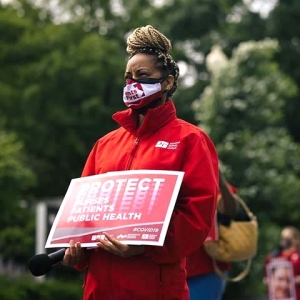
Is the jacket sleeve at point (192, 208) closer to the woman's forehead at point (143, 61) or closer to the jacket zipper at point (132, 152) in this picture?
the jacket zipper at point (132, 152)

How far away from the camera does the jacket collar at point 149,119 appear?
4770 mm

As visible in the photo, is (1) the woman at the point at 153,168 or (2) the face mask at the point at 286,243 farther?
(2) the face mask at the point at 286,243

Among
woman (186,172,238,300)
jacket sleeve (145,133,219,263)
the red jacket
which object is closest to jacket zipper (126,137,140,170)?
the red jacket

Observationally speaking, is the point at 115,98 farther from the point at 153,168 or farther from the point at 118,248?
the point at 118,248

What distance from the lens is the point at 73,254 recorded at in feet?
15.0

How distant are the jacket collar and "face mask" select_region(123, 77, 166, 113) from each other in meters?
0.06

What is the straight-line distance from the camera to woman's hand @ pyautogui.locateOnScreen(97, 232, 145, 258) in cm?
440

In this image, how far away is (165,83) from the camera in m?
4.90

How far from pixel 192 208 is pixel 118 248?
1.29ft

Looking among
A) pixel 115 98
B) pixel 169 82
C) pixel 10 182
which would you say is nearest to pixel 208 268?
pixel 169 82

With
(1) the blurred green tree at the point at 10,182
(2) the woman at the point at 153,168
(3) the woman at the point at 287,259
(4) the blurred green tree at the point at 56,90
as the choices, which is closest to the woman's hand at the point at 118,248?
(2) the woman at the point at 153,168

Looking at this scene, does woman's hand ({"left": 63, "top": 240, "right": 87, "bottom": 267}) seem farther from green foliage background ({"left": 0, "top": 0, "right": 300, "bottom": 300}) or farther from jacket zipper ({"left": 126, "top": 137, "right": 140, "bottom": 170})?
green foliage background ({"left": 0, "top": 0, "right": 300, "bottom": 300})

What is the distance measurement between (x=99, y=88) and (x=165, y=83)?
1882cm

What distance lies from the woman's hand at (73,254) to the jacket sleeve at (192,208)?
33cm
